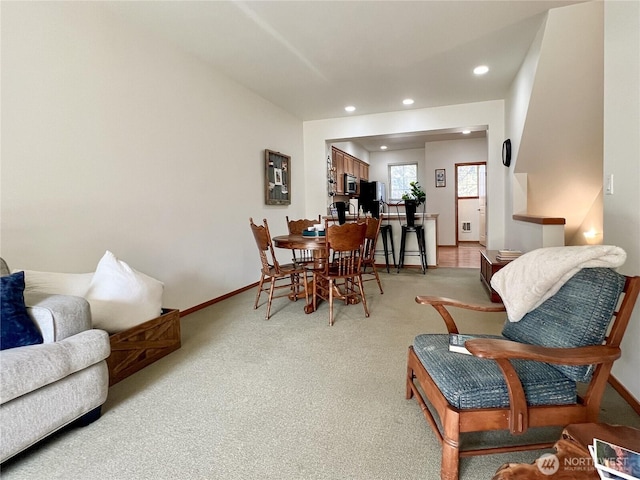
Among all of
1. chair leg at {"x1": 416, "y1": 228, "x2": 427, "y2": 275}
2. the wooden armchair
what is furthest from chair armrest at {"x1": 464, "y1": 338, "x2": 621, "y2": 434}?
chair leg at {"x1": 416, "y1": 228, "x2": 427, "y2": 275}

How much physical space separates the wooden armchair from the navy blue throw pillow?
1772 millimetres

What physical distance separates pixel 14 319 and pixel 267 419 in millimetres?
1228

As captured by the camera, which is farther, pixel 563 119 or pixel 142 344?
pixel 563 119

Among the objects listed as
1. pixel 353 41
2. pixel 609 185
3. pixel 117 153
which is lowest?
pixel 609 185

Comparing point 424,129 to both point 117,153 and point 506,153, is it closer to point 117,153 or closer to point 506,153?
point 506,153

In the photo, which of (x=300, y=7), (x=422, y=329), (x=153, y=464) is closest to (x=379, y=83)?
(x=300, y=7)

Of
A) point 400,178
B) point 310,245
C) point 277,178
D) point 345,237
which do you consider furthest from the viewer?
point 400,178

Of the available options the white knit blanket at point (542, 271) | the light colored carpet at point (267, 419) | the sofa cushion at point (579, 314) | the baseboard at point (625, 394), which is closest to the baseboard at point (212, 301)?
the light colored carpet at point (267, 419)

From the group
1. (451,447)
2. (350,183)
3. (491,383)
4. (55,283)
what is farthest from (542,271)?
(350,183)

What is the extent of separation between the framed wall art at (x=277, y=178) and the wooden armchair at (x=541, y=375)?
4.01m

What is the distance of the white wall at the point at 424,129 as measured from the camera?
5219 mm

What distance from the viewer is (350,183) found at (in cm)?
780

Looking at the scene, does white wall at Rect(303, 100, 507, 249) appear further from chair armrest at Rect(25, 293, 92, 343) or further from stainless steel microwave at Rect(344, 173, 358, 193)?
chair armrest at Rect(25, 293, 92, 343)

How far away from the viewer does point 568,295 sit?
1429 mm
